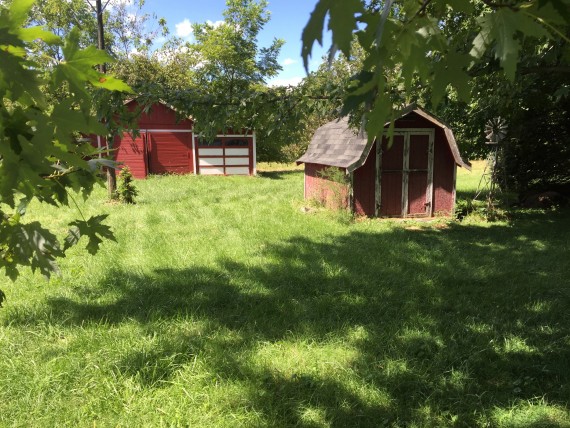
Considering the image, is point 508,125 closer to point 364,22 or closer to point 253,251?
point 253,251

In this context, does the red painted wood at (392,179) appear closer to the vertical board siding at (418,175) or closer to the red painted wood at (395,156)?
the red painted wood at (395,156)

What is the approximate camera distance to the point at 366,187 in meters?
10.4

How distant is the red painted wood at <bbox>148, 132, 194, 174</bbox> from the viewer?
2147 centimetres

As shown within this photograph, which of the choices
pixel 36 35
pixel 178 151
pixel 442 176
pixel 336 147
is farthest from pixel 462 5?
pixel 178 151

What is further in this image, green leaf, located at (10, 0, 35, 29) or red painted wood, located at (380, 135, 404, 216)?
red painted wood, located at (380, 135, 404, 216)

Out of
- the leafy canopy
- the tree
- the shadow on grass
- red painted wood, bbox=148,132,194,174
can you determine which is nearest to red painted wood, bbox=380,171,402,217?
the shadow on grass

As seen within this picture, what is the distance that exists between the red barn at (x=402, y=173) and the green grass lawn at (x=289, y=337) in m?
3.39

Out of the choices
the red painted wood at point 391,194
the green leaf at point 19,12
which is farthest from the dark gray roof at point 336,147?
the green leaf at point 19,12

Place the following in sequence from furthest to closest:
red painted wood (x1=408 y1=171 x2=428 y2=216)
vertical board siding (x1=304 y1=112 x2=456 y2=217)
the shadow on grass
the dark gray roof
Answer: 1. red painted wood (x1=408 y1=171 x2=428 y2=216)
2. vertical board siding (x1=304 y1=112 x2=456 y2=217)
3. the dark gray roof
4. the shadow on grass

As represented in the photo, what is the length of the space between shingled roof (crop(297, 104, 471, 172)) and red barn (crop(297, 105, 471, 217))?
24 millimetres

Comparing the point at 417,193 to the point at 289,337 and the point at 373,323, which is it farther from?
the point at 289,337

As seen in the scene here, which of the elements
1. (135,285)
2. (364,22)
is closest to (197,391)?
(135,285)

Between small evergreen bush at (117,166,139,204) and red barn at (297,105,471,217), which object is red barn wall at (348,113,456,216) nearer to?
red barn at (297,105,471,217)

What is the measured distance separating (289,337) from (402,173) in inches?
304
